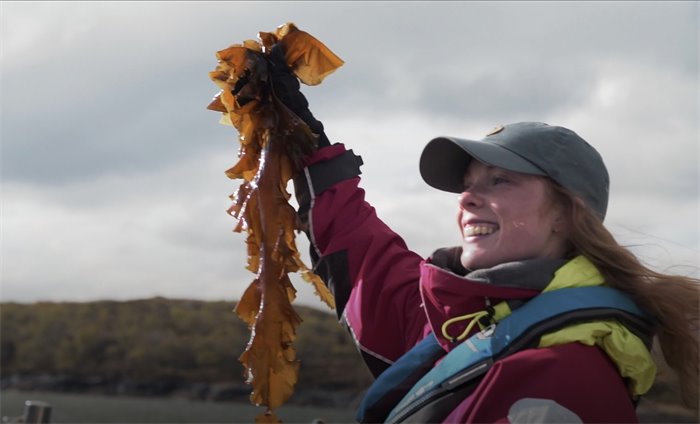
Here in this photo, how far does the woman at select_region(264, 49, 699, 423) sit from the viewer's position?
7.82 feet

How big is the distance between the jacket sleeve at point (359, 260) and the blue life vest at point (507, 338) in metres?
0.56

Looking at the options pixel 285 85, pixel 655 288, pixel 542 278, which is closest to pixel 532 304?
pixel 542 278

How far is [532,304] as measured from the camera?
A: 99.4 inches

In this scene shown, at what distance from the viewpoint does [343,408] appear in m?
52.6

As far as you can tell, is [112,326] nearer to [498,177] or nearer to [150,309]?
[150,309]

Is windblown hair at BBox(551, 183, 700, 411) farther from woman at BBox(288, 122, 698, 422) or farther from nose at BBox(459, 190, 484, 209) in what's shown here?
nose at BBox(459, 190, 484, 209)

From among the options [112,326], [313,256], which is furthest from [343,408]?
[313,256]

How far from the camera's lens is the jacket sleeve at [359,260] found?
3262mm

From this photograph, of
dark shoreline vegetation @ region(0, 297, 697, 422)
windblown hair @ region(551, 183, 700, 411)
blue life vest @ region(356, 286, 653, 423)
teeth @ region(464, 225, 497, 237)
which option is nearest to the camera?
blue life vest @ region(356, 286, 653, 423)

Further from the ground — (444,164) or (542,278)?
(444,164)

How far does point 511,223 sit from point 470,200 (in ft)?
0.57

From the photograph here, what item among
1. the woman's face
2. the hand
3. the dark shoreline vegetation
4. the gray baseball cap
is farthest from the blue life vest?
the dark shoreline vegetation

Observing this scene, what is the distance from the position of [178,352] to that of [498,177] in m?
54.2

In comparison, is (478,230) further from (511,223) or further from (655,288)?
(655,288)
